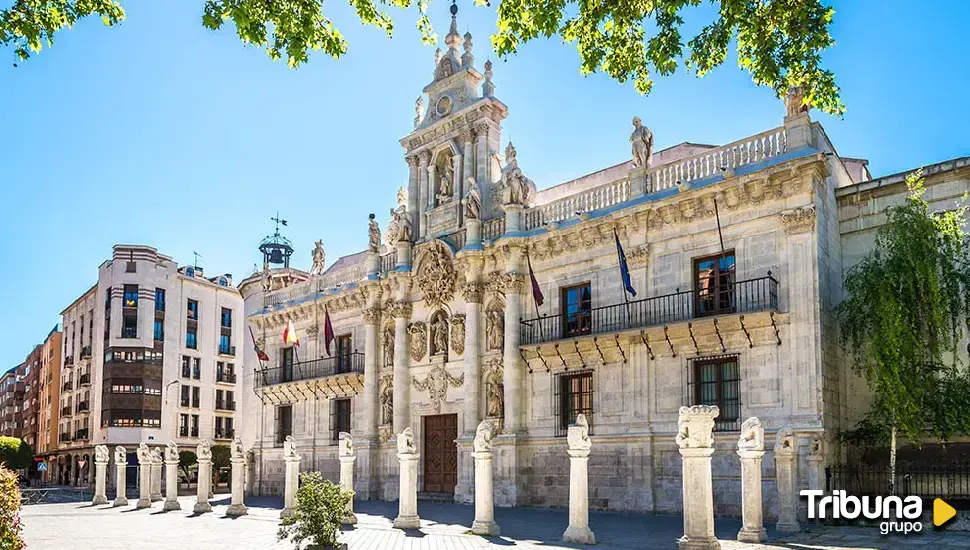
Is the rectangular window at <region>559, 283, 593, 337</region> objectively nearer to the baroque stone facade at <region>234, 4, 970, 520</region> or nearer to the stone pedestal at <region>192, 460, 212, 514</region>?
the baroque stone facade at <region>234, 4, 970, 520</region>

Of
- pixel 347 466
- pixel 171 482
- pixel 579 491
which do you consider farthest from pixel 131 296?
pixel 579 491

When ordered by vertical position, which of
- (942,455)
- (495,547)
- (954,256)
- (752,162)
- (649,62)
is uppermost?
(752,162)

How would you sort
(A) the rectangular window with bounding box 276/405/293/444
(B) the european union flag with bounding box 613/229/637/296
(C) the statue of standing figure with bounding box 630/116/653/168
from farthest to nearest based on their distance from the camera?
(A) the rectangular window with bounding box 276/405/293/444, (C) the statue of standing figure with bounding box 630/116/653/168, (B) the european union flag with bounding box 613/229/637/296

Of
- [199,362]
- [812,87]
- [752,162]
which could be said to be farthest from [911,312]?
[199,362]

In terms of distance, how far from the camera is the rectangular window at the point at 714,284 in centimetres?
2047

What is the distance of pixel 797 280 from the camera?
62.2 feet

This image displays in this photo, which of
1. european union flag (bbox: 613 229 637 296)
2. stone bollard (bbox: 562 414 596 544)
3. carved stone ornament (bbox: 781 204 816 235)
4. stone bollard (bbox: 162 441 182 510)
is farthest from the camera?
stone bollard (bbox: 162 441 182 510)

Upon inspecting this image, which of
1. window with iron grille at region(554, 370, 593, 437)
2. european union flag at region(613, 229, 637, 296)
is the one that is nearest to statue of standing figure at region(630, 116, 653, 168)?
european union flag at region(613, 229, 637, 296)

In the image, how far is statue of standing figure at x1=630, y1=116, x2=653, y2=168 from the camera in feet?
74.5

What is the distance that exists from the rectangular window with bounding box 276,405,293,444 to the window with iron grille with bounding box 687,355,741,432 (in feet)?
61.8

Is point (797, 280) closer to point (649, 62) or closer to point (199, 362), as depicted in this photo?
point (649, 62)

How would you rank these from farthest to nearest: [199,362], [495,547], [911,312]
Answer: [199,362], [911,312], [495,547]

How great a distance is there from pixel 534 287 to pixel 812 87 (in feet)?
47.2

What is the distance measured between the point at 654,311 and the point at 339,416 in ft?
48.0
